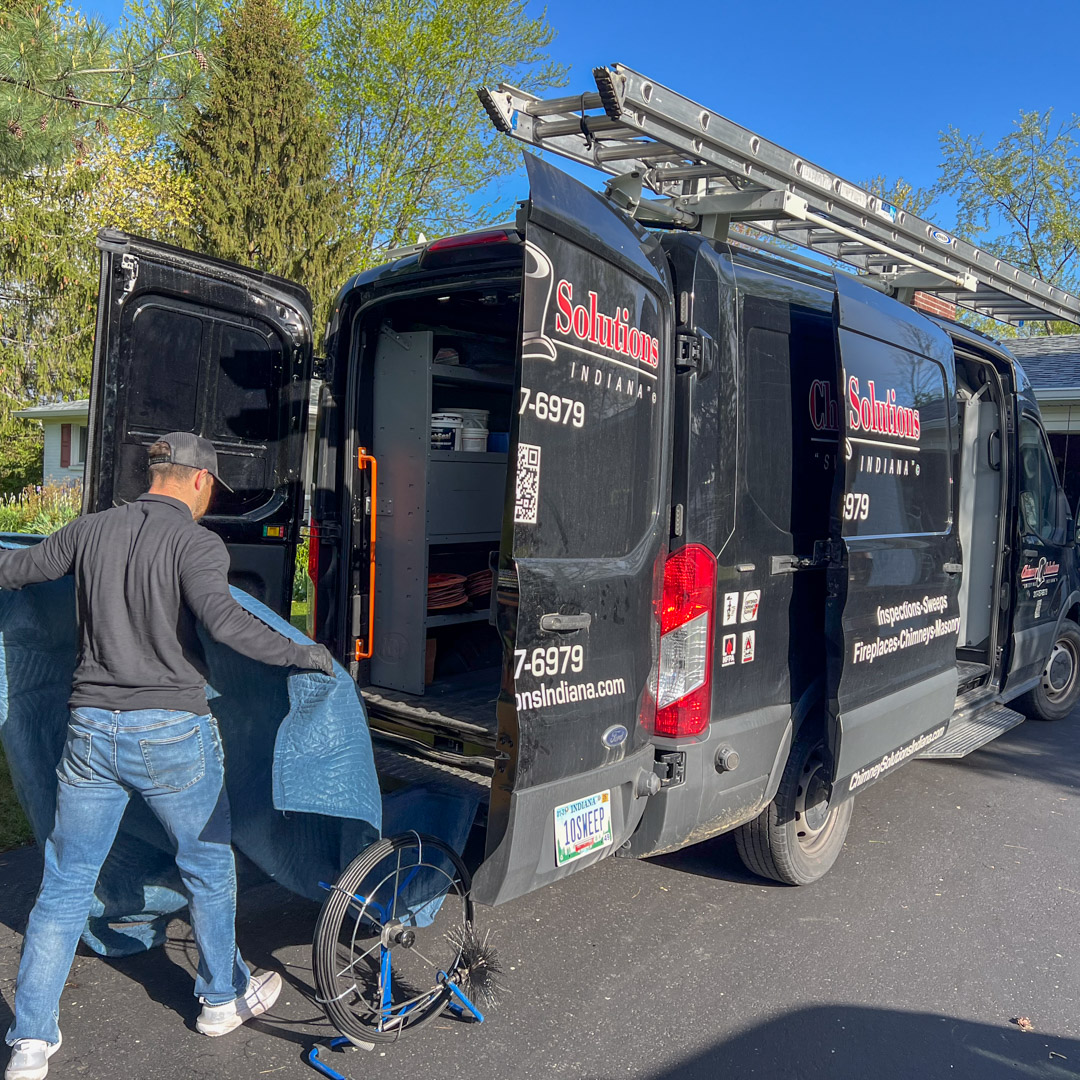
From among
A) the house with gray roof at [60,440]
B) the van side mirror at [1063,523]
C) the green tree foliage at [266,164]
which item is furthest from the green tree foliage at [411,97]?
the van side mirror at [1063,523]

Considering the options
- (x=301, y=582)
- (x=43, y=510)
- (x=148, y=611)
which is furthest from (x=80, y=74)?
(x=43, y=510)

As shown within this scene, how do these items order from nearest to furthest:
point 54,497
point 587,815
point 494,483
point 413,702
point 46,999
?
point 46,999, point 587,815, point 413,702, point 494,483, point 54,497

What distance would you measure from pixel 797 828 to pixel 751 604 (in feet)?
4.04

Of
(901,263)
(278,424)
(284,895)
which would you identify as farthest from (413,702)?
(901,263)

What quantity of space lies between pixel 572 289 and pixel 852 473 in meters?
1.52

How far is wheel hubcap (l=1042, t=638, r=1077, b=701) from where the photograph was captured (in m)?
7.13

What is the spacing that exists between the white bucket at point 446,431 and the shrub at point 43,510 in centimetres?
1036

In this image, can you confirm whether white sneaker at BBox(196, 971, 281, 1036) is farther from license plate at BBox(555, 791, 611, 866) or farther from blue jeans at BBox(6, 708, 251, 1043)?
license plate at BBox(555, 791, 611, 866)

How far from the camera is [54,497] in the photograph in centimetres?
1828

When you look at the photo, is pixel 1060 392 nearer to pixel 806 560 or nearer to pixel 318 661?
pixel 806 560

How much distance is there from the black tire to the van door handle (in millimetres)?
5294

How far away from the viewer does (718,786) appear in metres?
3.48

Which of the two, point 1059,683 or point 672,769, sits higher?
point 672,769

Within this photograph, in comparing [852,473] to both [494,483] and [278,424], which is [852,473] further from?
[278,424]
